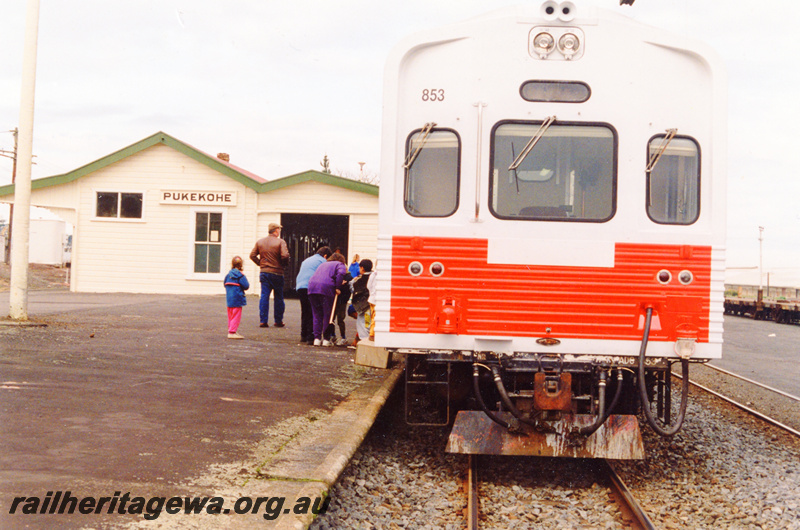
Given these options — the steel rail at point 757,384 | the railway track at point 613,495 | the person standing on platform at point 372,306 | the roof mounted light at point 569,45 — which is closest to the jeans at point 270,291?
the person standing on platform at point 372,306

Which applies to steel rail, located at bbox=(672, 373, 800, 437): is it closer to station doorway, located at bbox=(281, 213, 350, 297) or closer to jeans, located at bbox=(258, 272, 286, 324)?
jeans, located at bbox=(258, 272, 286, 324)

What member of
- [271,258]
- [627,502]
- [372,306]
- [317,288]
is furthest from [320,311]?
[627,502]

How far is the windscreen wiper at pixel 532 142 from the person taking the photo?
6.10 m

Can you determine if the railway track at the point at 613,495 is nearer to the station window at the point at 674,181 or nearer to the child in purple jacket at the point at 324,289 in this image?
the station window at the point at 674,181

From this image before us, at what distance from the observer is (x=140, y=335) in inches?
473

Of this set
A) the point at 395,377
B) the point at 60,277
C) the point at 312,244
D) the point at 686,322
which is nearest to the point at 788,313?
the point at 312,244

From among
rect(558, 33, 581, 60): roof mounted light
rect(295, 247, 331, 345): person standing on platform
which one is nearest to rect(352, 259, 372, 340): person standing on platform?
rect(295, 247, 331, 345): person standing on platform

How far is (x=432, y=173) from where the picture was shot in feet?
20.4

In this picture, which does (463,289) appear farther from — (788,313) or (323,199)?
(788,313)

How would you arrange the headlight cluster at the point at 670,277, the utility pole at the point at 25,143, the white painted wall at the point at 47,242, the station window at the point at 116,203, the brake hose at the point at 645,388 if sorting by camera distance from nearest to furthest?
the brake hose at the point at 645,388 < the headlight cluster at the point at 670,277 < the utility pole at the point at 25,143 < the station window at the point at 116,203 < the white painted wall at the point at 47,242

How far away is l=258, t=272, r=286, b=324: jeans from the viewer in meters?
13.8

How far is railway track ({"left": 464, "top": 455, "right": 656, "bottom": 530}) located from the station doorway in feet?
58.8

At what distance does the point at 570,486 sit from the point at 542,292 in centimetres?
156

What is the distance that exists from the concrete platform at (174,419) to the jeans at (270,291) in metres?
1.59
